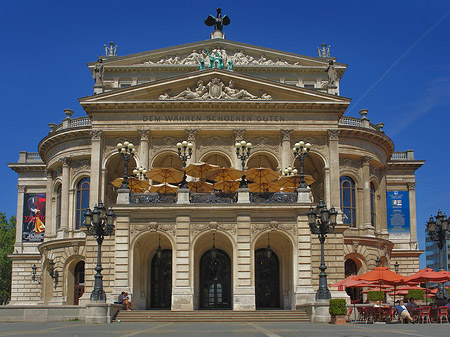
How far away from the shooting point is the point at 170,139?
53.9 metres

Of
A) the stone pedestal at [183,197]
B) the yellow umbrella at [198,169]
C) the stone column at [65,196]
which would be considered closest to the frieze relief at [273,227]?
the stone pedestal at [183,197]

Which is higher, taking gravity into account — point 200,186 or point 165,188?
point 200,186

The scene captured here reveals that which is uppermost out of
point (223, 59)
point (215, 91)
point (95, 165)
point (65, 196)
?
point (223, 59)

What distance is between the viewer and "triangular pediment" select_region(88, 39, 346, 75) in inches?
2478

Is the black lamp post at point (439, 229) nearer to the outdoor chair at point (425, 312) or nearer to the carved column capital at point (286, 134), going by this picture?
the outdoor chair at point (425, 312)

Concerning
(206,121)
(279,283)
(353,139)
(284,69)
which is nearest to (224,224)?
(279,283)

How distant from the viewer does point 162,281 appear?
1815 inches

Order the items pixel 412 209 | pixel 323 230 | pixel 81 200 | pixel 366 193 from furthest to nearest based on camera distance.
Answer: pixel 412 209
pixel 366 193
pixel 81 200
pixel 323 230

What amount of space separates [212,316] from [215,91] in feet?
77.9

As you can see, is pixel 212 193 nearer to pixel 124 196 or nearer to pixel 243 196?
pixel 243 196

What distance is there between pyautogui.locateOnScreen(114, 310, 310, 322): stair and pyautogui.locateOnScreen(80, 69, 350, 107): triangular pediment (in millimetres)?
22203

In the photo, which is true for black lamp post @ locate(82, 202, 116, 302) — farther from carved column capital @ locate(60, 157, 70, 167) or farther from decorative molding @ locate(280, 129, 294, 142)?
carved column capital @ locate(60, 157, 70, 167)

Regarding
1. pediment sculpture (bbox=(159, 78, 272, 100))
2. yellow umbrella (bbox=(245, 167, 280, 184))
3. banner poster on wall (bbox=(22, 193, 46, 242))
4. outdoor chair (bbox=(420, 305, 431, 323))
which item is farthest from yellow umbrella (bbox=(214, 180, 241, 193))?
banner poster on wall (bbox=(22, 193, 46, 242))

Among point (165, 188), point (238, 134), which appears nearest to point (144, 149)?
point (238, 134)
